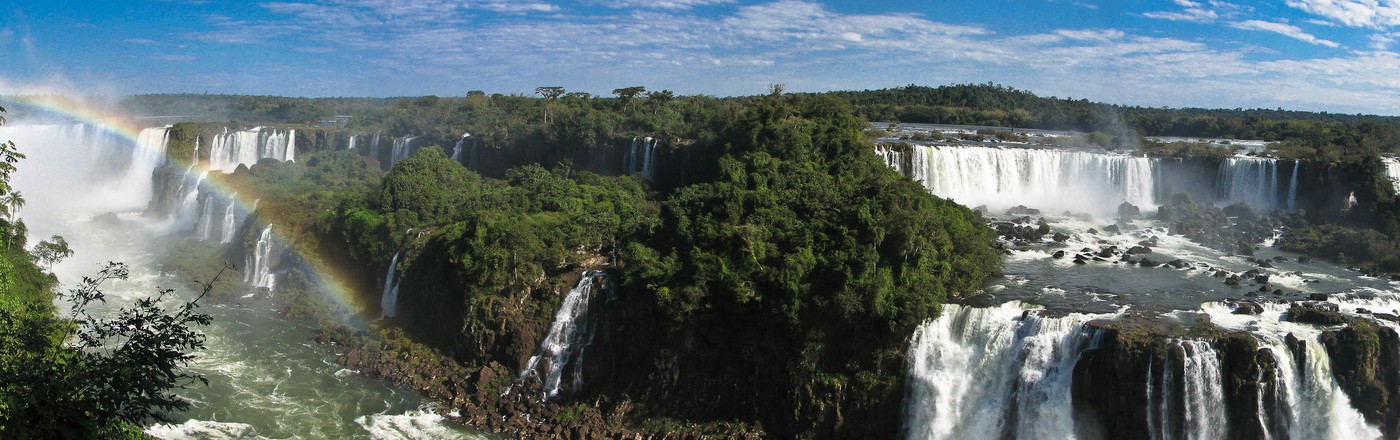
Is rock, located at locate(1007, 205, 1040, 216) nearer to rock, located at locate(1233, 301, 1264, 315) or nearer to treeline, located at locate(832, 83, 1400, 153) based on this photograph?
treeline, located at locate(832, 83, 1400, 153)

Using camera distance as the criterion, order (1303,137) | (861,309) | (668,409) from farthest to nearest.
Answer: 1. (1303,137)
2. (668,409)
3. (861,309)

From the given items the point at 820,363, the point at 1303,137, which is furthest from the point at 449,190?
the point at 1303,137

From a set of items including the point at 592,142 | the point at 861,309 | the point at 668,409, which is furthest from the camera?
the point at 592,142

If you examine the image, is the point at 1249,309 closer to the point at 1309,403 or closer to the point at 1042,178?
the point at 1309,403

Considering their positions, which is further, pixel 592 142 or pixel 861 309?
pixel 592 142

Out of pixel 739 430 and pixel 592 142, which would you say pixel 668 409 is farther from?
pixel 592 142

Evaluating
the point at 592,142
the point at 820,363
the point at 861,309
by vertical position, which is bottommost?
the point at 820,363

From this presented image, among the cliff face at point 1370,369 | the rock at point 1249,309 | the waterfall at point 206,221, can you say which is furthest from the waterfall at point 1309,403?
the waterfall at point 206,221
